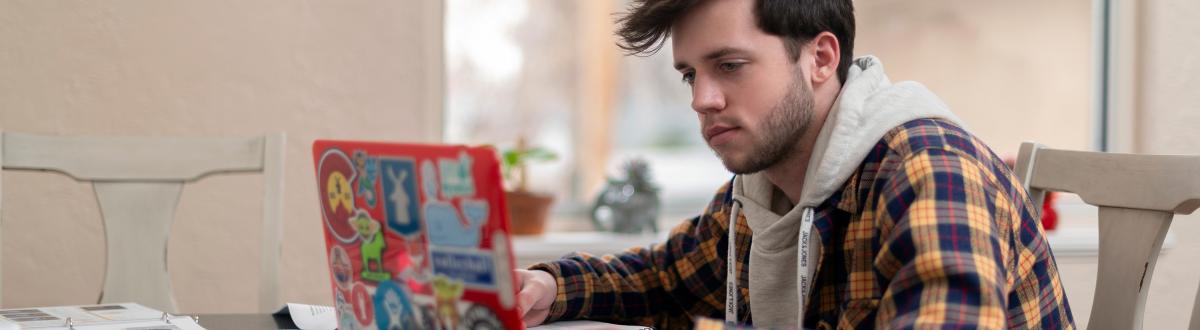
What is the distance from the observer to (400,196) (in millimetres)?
729

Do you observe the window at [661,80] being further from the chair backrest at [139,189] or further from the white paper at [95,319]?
the white paper at [95,319]

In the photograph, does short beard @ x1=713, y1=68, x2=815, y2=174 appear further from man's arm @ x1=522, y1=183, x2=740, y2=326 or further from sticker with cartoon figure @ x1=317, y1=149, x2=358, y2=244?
sticker with cartoon figure @ x1=317, y1=149, x2=358, y2=244

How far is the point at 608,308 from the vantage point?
1.40 m

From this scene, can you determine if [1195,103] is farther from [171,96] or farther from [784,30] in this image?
[171,96]

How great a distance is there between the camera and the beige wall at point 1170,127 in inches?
116

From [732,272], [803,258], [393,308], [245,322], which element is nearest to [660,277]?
[732,272]

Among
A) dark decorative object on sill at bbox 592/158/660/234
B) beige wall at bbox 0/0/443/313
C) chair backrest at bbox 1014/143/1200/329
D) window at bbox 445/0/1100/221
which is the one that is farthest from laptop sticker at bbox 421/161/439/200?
window at bbox 445/0/1100/221

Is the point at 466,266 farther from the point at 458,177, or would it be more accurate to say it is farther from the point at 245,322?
the point at 245,322

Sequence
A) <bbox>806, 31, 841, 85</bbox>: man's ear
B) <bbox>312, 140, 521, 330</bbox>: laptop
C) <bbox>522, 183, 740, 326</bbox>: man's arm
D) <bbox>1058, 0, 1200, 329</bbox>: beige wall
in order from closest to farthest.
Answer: <bbox>312, 140, 521, 330</bbox>: laptop
<bbox>806, 31, 841, 85</bbox>: man's ear
<bbox>522, 183, 740, 326</bbox>: man's arm
<bbox>1058, 0, 1200, 329</bbox>: beige wall

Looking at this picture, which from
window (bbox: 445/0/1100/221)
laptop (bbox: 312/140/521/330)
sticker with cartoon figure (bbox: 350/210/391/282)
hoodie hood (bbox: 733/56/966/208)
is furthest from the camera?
window (bbox: 445/0/1100/221)

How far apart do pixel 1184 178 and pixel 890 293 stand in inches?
23.1

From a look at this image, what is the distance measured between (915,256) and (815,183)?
0.23 meters

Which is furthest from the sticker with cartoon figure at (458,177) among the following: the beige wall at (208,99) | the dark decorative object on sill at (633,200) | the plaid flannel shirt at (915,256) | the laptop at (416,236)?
the dark decorative object on sill at (633,200)

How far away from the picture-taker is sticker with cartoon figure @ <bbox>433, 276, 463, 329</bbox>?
27.2 inches
